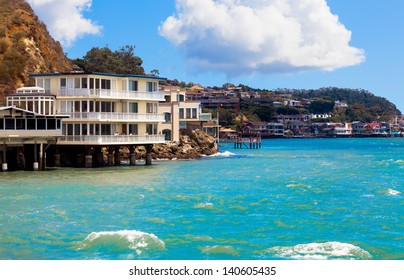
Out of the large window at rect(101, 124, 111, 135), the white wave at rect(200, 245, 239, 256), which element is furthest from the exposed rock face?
the white wave at rect(200, 245, 239, 256)

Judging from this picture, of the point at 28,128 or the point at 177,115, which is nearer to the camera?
the point at 28,128

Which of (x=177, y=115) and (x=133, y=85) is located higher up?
(x=133, y=85)

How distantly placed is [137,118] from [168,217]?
35614 millimetres

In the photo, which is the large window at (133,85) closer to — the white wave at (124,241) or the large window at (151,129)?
the large window at (151,129)

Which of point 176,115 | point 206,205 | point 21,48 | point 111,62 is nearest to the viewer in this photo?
point 206,205

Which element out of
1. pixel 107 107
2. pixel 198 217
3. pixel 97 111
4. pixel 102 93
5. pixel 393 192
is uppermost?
pixel 102 93

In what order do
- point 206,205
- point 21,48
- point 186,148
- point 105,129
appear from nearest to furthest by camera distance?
point 206,205 → point 105,129 → point 21,48 → point 186,148

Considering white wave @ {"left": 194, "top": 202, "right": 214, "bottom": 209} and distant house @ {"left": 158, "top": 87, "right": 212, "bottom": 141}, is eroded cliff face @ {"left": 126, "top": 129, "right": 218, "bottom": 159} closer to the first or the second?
distant house @ {"left": 158, "top": 87, "right": 212, "bottom": 141}

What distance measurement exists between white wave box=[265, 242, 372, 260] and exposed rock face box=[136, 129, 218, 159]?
2074 inches

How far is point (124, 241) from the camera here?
87.6 feet

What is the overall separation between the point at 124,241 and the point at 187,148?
56764mm

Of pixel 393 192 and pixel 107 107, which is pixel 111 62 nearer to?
pixel 107 107

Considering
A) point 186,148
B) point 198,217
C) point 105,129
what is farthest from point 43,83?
point 198,217

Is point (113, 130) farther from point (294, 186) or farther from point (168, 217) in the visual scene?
point (168, 217)
